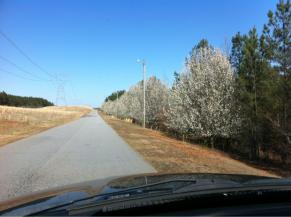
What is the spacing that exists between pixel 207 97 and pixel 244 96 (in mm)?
3508

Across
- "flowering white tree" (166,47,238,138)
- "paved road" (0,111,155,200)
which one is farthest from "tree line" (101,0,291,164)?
"paved road" (0,111,155,200)

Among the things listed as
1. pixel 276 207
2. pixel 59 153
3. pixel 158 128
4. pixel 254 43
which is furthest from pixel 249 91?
pixel 158 128

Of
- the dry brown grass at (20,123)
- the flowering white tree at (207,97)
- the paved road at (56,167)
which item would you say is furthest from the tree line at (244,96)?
the dry brown grass at (20,123)

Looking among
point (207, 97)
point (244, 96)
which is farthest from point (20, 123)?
point (244, 96)

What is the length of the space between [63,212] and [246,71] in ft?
73.2

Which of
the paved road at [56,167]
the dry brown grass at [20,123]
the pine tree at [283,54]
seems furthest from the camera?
the dry brown grass at [20,123]

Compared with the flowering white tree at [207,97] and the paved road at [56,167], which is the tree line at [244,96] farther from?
the paved road at [56,167]

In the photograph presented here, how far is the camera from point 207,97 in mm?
26516

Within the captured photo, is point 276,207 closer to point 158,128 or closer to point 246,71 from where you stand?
point 246,71

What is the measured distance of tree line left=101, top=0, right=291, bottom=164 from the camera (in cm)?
2027

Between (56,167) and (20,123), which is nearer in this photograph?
(56,167)

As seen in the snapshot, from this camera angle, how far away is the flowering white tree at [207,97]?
25.6 meters

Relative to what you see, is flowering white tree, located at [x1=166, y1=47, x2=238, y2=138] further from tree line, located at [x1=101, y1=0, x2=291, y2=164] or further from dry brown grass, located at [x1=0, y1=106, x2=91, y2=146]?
dry brown grass, located at [x1=0, y1=106, x2=91, y2=146]

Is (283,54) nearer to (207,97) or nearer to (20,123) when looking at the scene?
(207,97)
